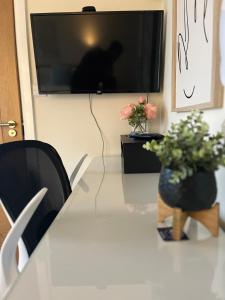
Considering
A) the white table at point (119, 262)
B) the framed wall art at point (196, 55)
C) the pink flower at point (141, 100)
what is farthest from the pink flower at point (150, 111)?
the white table at point (119, 262)

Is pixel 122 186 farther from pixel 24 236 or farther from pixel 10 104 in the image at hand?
pixel 10 104

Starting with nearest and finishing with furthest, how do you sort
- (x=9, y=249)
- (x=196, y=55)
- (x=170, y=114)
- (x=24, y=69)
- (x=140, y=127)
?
(x=9, y=249) → (x=196, y=55) → (x=170, y=114) → (x=140, y=127) → (x=24, y=69)

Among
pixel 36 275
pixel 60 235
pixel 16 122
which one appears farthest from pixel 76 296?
pixel 16 122

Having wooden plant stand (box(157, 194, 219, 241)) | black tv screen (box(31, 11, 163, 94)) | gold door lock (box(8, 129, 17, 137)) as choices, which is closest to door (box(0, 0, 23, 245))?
gold door lock (box(8, 129, 17, 137))

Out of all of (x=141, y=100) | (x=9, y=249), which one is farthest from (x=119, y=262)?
(x=141, y=100)

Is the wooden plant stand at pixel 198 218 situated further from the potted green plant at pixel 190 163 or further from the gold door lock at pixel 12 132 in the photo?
the gold door lock at pixel 12 132

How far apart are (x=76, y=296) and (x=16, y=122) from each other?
1.93 meters

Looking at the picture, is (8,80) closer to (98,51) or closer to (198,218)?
(98,51)

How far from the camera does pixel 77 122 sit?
2.20 meters

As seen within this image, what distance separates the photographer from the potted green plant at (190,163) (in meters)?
0.62

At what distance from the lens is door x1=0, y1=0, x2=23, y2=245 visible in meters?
2.09

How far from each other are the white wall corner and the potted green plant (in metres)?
1.72

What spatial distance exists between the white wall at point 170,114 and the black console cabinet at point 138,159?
0.90ft

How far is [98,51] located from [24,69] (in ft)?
2.09
